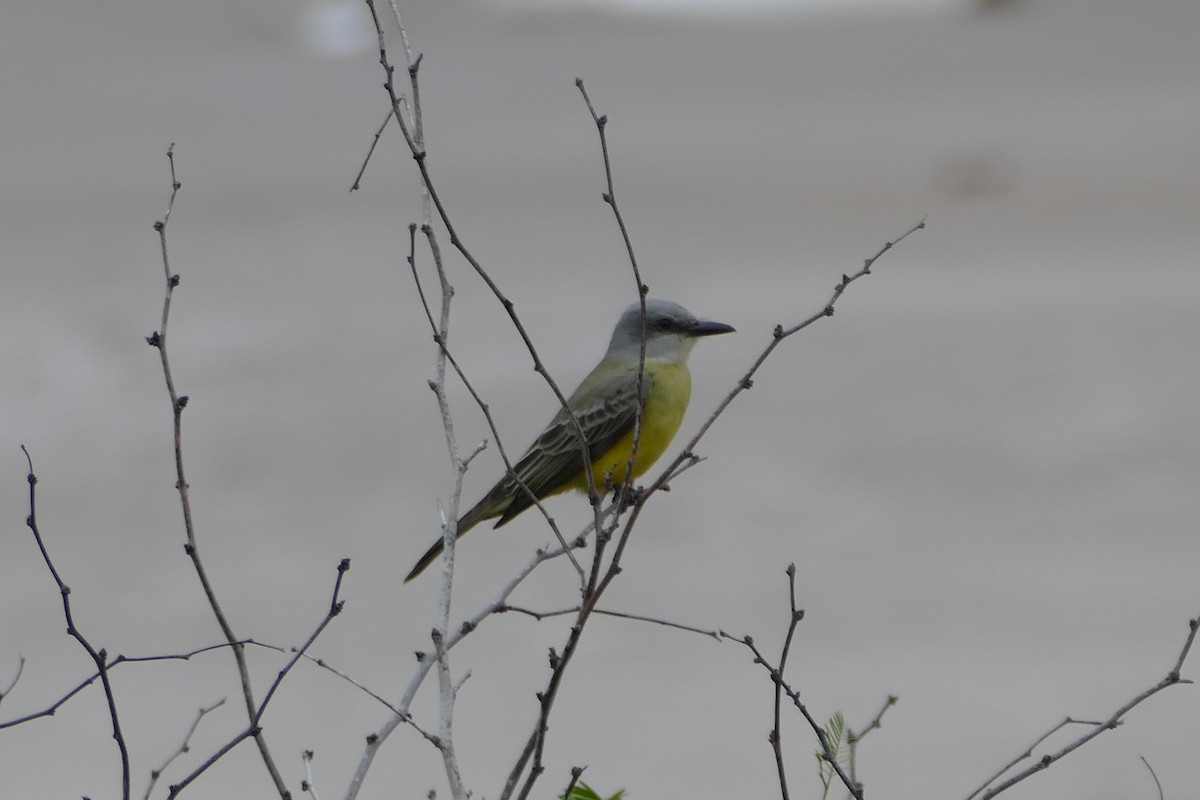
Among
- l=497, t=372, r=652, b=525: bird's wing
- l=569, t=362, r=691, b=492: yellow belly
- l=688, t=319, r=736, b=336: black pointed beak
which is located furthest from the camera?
l=688, t=319, r=736, b=336: black pointed beak

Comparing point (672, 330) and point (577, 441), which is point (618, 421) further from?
point (672, 330)

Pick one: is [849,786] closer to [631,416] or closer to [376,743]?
[376,743]

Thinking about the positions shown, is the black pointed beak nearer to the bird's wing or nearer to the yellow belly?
the yellow belly

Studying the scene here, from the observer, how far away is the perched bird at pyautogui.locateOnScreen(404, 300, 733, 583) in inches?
191

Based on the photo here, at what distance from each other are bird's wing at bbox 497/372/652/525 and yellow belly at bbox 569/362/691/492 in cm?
4

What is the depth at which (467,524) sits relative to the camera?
4980 mm

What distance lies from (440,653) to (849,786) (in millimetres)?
682

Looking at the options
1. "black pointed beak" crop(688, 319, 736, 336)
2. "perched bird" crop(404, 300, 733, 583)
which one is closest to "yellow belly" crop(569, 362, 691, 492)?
"perched bird" crop(404, 300, 733, 583)

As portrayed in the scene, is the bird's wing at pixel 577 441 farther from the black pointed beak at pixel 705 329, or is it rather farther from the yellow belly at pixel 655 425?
the black pointed beak at pixel 705 329

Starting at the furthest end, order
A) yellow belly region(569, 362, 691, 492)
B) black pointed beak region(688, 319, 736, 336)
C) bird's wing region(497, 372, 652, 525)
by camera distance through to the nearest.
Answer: black pointed beak region(688, 319, 736, 336), bird's wing region(497, 372, 652, 525), yellow belly region(569, 362, 691, 492)

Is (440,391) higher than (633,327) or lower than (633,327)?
lower

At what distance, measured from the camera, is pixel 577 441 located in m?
5.00

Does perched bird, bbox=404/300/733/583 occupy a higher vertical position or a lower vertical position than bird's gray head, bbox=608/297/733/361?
lower

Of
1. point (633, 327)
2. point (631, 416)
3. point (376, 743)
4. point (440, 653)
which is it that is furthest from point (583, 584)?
point (633, 327)
